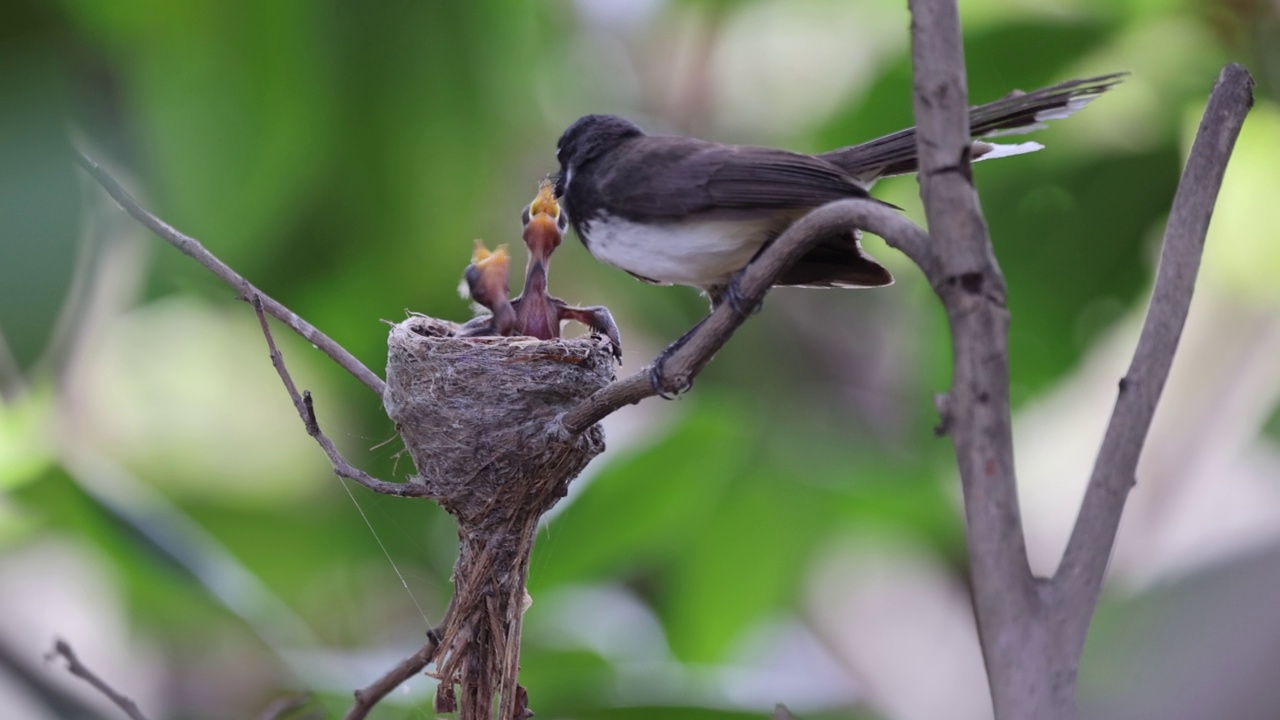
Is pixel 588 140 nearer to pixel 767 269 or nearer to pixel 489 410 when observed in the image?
pixel 489 410

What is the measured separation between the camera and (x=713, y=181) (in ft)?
5.73

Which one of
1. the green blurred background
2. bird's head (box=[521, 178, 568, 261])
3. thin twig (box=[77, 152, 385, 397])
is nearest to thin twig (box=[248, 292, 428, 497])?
thin twig (box=[77, 152, 385, 397])

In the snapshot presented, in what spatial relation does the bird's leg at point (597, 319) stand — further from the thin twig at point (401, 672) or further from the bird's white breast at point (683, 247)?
the thin twig at point (401, 672)

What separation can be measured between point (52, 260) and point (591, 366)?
6.05ft

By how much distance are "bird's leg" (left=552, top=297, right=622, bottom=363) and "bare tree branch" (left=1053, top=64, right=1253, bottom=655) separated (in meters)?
1.49

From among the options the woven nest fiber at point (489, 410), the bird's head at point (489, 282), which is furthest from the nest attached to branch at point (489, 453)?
the bird's head at point (489, 282)

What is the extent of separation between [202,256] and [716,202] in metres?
0.73

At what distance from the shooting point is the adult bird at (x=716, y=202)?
1.65 meters

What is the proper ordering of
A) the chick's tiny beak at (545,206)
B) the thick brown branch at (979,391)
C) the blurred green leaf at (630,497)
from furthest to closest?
the blurred green leaf at (630,497)
the chick's tiny beak at (545,206)
the thick brown branch at (979,391)

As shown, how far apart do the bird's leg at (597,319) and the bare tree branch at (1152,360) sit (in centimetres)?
149

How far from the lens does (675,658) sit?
356 cm

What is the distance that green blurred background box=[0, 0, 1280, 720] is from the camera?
3.14m

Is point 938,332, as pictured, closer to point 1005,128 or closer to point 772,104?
point 772,104

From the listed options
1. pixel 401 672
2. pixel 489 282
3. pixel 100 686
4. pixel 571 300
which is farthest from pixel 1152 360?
pixel 571 300
